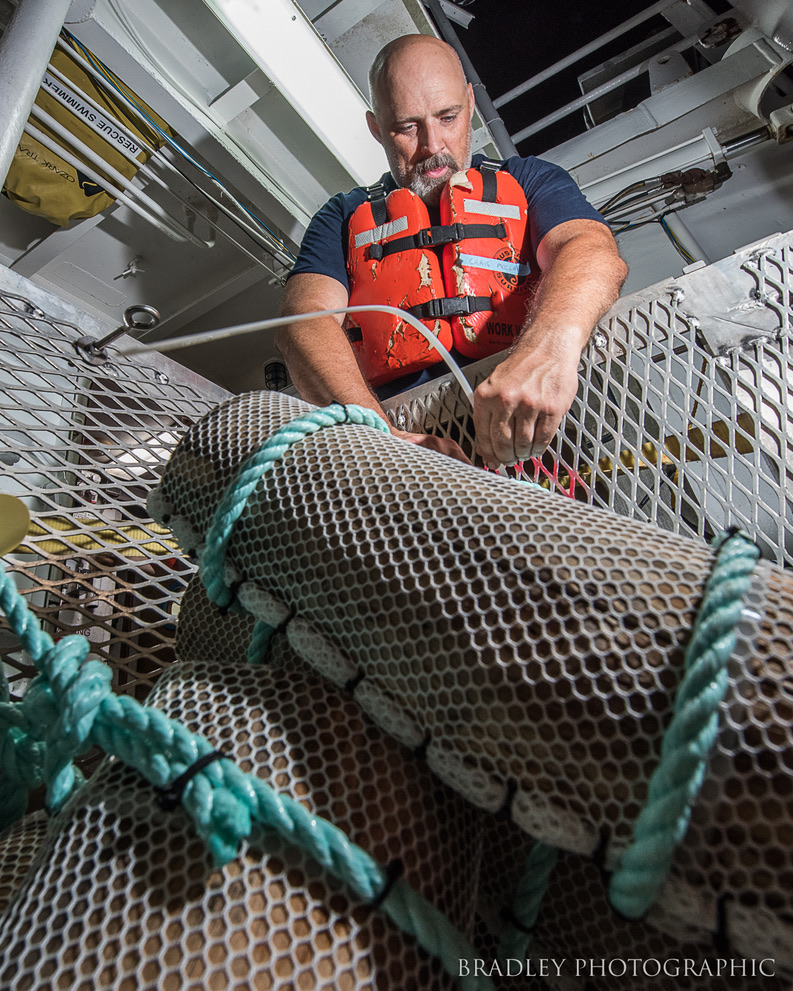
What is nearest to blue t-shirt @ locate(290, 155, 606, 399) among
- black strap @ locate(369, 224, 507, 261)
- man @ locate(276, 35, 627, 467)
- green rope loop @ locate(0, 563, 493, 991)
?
man @ locate(276, 35, 627, 467)

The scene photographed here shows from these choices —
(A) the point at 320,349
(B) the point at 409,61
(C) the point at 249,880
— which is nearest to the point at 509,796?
(C) the point at 249,880

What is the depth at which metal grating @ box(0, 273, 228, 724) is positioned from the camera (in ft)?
2.72

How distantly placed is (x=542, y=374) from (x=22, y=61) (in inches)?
46.5

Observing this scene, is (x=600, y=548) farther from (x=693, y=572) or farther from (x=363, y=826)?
(x=363, y=826)

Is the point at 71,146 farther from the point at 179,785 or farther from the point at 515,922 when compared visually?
the point at 515,922

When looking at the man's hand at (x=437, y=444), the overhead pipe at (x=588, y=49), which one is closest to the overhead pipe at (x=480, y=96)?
the overhead pipe at (x=588, y=49)

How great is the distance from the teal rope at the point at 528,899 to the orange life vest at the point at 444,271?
1126mm

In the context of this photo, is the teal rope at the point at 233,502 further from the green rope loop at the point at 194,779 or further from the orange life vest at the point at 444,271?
the orange life vest at the point at 444,271

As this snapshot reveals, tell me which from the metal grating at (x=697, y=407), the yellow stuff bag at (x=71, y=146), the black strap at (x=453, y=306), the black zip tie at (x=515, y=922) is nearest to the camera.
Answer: the black zip tie at (x=515, y=922)

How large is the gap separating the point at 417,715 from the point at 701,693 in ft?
0.51

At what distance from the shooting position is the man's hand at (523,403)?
2.67 ft

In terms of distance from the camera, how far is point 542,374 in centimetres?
85

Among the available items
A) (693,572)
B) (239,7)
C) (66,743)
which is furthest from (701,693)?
(239,7)

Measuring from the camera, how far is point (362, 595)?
13.8 inches
